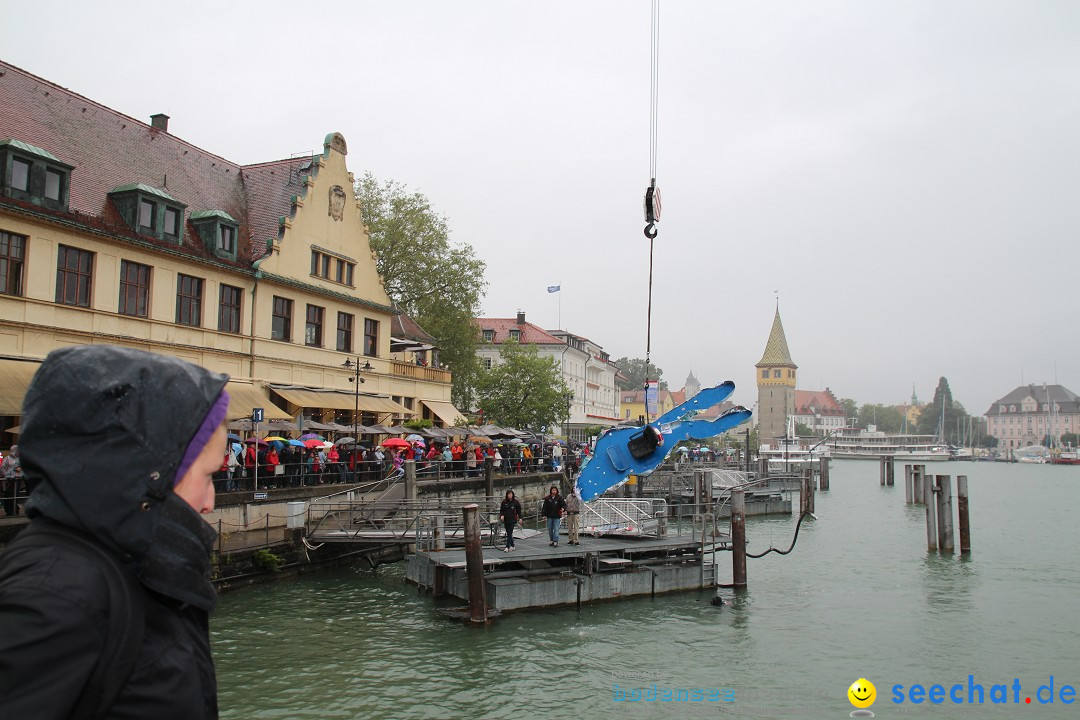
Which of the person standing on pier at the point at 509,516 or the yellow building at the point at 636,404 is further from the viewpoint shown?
the yellow building at the point at 636,404

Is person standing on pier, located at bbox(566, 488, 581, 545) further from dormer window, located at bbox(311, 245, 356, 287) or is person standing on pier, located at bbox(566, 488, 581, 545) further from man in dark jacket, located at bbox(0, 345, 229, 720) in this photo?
man in dark jacket, located at bbox(0, 345, 229, 720)

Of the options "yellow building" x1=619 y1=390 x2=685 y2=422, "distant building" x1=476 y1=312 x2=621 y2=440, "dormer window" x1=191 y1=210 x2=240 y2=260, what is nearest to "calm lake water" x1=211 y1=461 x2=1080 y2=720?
"dormer window" x1=191 y1=210 x2=240 y2=260

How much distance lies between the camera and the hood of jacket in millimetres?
1916

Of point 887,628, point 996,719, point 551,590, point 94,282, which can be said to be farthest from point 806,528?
point 94,282

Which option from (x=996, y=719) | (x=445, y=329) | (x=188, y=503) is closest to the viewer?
(x=188, y=503)

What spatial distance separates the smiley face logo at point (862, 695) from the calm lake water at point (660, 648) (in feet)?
0.95

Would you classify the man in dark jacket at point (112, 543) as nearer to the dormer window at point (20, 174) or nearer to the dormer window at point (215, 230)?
the dormer window at point (20, 174)

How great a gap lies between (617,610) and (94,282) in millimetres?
20385

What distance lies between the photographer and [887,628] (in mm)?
21781

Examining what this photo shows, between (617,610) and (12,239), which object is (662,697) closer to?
(617,610)

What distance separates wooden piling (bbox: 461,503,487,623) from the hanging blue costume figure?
2699 millimetres

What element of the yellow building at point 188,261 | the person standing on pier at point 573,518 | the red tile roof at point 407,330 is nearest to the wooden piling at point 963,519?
the person standing on pier at point 573,518

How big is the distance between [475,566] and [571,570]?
4.14 m

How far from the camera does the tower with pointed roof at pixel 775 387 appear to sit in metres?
190
